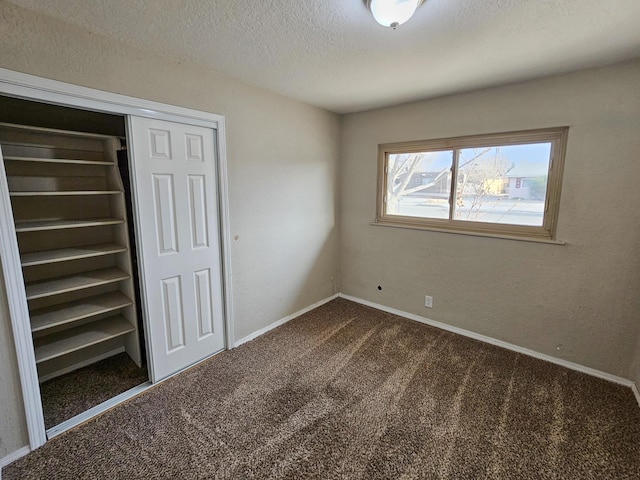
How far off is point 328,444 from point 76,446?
57.1 inches

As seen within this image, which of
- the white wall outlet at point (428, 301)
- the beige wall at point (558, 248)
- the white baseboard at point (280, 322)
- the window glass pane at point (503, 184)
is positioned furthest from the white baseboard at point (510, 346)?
the window glass pane at point (503, 184)

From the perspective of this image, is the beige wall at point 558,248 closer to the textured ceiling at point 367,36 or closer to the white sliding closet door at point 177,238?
the textured ceiling at point 367,36

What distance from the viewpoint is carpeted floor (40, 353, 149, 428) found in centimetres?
196

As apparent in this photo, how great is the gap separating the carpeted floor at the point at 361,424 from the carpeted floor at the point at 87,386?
22cm

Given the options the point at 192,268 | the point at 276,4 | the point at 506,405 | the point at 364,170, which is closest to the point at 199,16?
the point at 276,4

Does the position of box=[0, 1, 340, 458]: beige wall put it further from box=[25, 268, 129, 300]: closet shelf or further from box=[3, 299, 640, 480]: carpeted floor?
box=[3, 299, 640, 480]: carpeted floor

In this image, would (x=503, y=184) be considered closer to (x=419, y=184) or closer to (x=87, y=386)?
(x=419, y=184)

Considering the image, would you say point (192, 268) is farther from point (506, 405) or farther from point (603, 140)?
point (603, 140)

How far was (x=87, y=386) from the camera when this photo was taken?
221 cm

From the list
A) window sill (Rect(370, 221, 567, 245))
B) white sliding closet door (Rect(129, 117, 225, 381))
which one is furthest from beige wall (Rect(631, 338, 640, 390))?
white sliding closet door (Rect(129, 117, 225, 381))

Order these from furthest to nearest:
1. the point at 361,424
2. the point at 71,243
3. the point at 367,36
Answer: the point at 71,243 < the point at 361,424 < the point at 367,36

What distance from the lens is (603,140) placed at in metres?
2.14

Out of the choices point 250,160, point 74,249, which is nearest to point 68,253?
point 74,249

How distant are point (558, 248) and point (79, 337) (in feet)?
12.6
